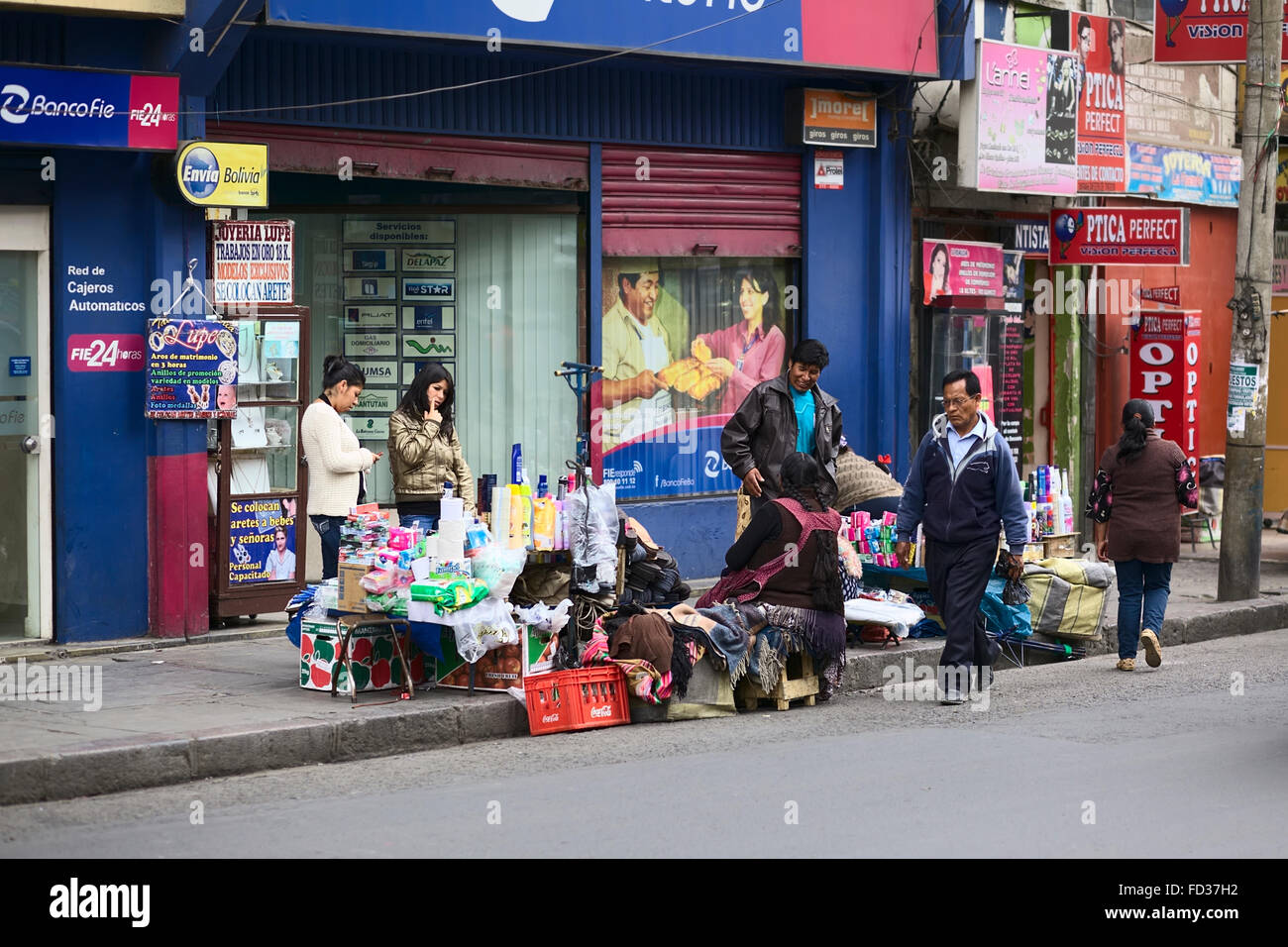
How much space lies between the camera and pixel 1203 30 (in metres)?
16.8

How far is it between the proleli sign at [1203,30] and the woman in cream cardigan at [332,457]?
9.80 metres

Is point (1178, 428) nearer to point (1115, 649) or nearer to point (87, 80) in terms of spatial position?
point (1115, 649)

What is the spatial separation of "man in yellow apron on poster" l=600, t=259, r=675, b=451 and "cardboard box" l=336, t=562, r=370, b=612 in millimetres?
4906

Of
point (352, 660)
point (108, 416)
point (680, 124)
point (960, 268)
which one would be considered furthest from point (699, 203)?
point (352, 660)

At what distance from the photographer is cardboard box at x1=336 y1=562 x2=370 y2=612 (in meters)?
9.34

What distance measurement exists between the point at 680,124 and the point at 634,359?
195 cm

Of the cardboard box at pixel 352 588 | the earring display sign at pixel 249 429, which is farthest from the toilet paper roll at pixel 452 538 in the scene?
the earring display sign at pixel 249 429

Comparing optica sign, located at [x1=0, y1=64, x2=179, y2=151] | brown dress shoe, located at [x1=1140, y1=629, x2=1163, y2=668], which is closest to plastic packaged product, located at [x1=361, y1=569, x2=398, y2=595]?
optica sign, located at [x1=0, y1=64, x2=179, y2=151]

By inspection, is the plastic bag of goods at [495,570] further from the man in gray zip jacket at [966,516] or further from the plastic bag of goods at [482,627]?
the man in gray zip jacket at [966,516]

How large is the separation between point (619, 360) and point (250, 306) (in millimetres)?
3741

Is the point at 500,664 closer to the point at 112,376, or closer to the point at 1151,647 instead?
the point at 112,376

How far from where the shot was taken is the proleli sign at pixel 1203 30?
16.6 m

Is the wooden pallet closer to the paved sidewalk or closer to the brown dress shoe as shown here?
the paved sidewalk
